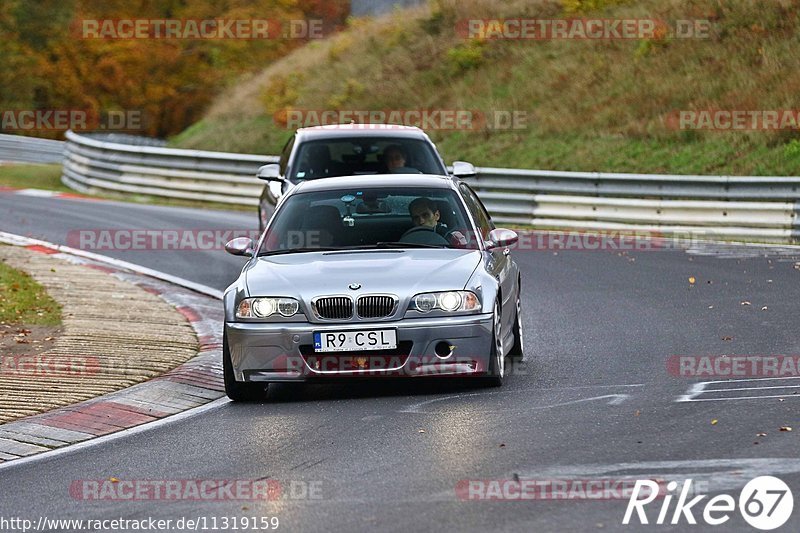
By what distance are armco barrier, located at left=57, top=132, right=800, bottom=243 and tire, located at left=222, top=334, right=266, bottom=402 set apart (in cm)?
1182

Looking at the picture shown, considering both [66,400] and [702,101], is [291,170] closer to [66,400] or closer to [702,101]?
[66,400]

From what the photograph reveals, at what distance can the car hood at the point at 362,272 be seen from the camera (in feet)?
32.0

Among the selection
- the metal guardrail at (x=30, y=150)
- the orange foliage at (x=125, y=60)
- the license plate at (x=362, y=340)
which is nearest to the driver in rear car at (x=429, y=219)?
the license plate at (x=362, y=340)

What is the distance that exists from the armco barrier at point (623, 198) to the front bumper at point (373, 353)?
37.4ft

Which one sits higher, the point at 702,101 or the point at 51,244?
the point at 702,101

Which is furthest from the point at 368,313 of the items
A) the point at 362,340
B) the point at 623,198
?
the point at 623,198

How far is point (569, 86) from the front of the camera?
3164cm

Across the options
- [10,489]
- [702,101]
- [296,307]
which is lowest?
[10,489]

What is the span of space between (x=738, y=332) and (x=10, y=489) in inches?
261

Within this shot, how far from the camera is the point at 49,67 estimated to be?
193 ft

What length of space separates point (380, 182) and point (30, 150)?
1312 inches

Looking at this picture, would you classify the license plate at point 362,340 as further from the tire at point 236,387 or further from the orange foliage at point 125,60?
the orange foliage at point 125,60

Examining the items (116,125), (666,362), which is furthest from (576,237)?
(116,125)

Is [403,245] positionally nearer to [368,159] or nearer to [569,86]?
[368,159]
